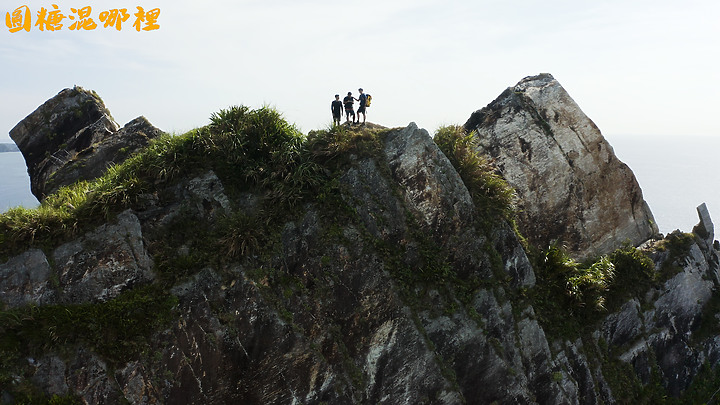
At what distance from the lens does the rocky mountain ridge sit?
11781mm

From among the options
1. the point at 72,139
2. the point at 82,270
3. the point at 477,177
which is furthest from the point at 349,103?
the point at 72,139

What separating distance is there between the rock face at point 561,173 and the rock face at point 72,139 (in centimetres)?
1791

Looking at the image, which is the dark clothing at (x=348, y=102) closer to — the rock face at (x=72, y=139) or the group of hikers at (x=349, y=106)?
the group of hikers at (x=349, y=106)

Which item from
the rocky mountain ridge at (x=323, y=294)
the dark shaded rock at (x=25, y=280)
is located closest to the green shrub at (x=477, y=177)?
the rocky mountain ridge at (x=323, y=294)

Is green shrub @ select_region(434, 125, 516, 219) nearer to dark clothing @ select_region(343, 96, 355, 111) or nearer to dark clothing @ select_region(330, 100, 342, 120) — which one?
dark clothing @ select_region(343, 96, 355, 111)

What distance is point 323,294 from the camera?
44.3ft

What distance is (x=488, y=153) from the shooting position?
65.1ft

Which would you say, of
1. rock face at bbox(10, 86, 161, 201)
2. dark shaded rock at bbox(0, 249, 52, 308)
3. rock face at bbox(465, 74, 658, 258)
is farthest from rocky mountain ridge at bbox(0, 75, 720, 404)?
rock face at bbox(10, 86, 161, 201)

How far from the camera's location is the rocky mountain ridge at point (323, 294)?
38.7 feet

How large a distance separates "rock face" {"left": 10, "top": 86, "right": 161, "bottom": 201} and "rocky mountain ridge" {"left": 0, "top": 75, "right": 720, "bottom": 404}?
198 inches

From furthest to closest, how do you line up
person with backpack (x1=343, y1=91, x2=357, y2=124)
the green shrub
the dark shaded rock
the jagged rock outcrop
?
1. person with backpack (x1=343, y1=91, x2=357, y2=124)
2. the green shrub
3. the jagged rock outcrop
4. the dark shaded rock

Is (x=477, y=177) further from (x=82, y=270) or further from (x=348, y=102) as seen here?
(x=82, y=270)

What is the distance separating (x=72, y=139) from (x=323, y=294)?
1779cm

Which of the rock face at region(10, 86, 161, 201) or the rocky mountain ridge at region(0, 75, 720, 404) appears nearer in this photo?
the rocky mountain ridge at region(0, 75, 720, 404)
